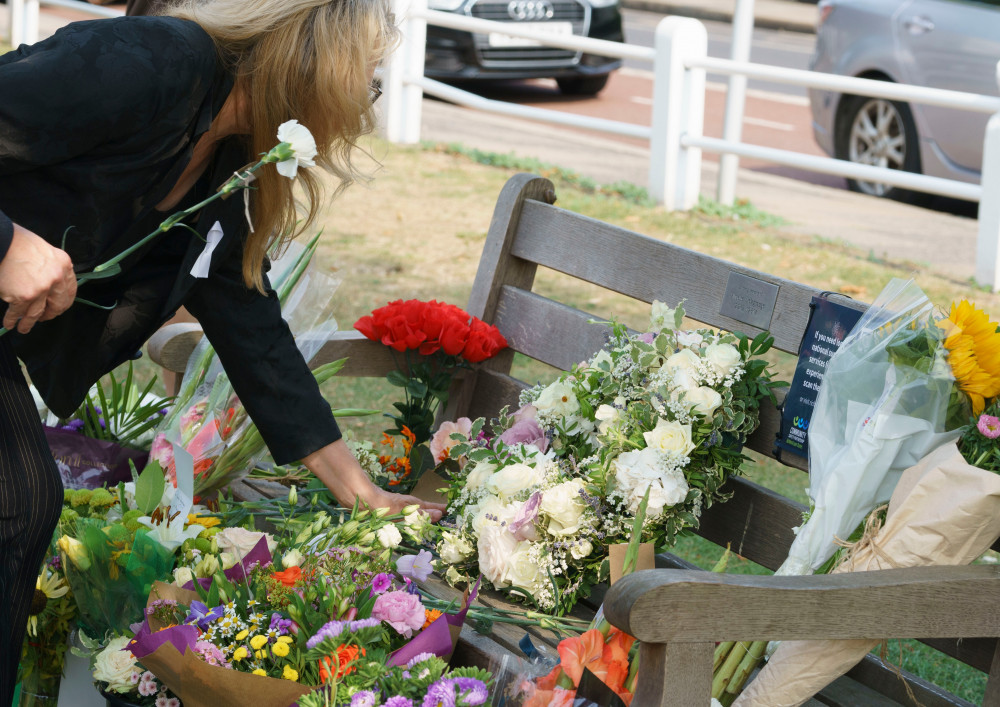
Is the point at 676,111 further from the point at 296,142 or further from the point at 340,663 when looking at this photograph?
the point at 340,663

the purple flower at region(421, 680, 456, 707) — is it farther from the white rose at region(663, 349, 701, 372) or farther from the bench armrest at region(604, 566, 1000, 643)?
the white rose at region(663, 349, 701, 372)

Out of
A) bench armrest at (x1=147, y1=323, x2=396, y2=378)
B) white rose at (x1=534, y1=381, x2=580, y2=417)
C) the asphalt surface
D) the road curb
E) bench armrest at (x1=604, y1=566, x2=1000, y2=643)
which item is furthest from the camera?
the road curb

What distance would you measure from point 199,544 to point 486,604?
51 centimetres

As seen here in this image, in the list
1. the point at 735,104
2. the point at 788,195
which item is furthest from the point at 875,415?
the point at 788,195

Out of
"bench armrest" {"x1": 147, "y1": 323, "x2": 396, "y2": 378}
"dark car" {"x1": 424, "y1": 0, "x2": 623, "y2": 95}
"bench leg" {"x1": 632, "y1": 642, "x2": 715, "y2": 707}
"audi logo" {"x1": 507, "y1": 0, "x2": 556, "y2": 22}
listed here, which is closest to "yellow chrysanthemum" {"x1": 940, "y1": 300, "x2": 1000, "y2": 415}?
"bench leg" {"x1": 632, "y1": 642, "x2": 715, "y2": 707}

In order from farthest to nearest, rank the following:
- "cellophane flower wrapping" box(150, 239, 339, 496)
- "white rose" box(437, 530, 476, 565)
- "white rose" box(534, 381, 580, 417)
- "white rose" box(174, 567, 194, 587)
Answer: "cellophane flower wrapping" box(150, 239, 339, 496), "white rose" box(534, 381, 580, 417), "white rose" box(437, 530, 476, 565), "white rose" box(174, 567, 194, 587)

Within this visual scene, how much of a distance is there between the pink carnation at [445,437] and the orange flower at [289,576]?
0.71 meters

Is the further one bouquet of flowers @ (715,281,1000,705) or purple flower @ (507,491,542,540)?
purple flower @ (507,491,542,540)

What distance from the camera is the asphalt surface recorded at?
5930 millimetres

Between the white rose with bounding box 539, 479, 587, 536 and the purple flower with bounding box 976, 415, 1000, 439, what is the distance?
2.17 feet

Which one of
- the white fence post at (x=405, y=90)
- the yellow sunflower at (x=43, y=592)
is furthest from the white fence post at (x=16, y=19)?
the yellow sunflower at (x=43, y=592)

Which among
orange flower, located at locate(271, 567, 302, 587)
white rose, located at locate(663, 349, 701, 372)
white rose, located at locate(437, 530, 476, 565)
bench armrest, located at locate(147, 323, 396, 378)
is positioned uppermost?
white rose, located at locate(663, 349, 701, 372)

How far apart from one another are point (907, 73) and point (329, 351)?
550 centimetres

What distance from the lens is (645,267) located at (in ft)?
7.86
